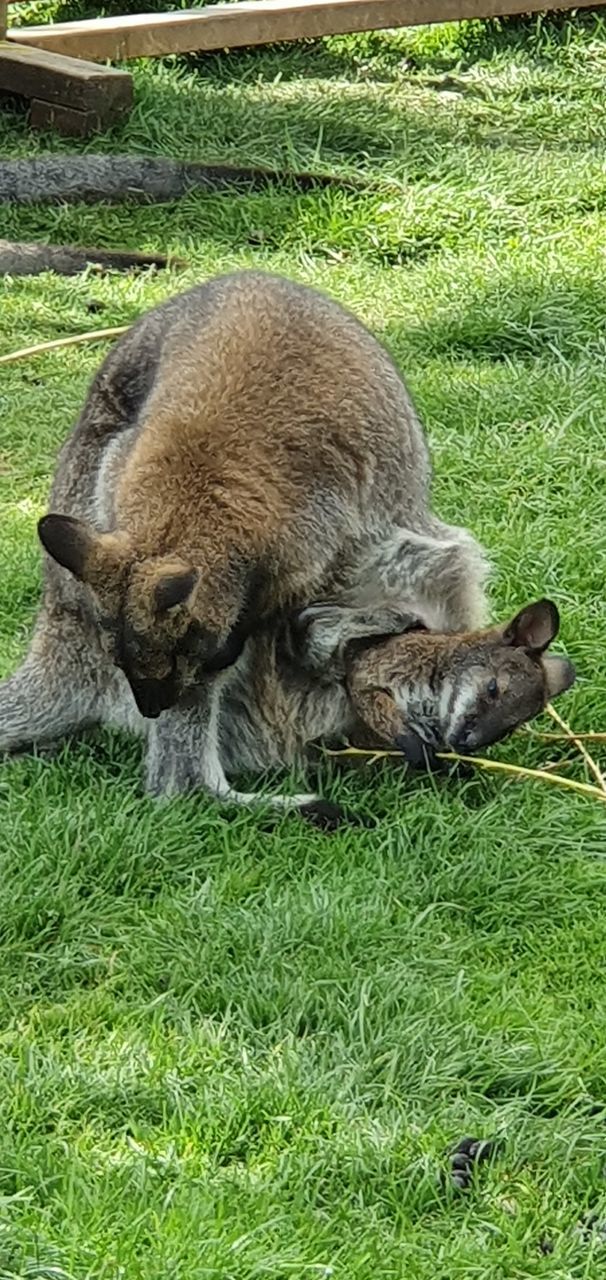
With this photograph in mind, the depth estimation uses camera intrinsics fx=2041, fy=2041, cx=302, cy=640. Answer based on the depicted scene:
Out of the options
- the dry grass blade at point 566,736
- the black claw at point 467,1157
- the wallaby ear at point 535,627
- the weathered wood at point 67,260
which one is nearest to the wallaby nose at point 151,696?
the wallaby ear at point 535,627

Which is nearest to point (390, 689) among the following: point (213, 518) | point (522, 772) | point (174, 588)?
point (522, 772)

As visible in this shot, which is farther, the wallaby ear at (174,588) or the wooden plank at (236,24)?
the wooden plank at (236,24)

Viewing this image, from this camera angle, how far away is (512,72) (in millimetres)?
→ 11383

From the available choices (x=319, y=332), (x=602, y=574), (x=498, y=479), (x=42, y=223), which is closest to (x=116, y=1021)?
(x=319, y=332)

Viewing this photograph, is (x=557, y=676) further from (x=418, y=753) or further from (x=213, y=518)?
(x=213, y=518)

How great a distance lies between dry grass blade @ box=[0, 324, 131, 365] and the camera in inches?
307

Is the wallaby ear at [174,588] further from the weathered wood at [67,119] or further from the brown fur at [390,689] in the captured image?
the weathered wood at [67,119]

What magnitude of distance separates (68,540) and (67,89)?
18.8 ft

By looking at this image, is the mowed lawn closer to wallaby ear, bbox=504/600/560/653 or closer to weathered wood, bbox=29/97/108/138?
wallaby ear, bbox=504/600/560/653

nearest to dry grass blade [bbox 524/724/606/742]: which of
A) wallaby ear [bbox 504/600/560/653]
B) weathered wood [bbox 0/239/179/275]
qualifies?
wallaby ear [bbox 504/600/560/653]

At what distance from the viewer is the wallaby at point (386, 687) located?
5.00m

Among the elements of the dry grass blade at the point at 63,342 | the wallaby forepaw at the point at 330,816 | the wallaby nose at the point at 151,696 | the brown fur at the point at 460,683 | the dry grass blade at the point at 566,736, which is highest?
the wallaby nose at the point at 151,696

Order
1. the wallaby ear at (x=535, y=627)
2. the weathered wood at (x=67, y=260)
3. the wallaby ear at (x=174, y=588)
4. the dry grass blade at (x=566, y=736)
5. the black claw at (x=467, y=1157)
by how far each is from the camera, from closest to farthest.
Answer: the black claw at (x=467, y=1157)
the wallaby ear at (x=174, y=588)
the wallaby ear at (x=535, y=627)
the dry grass blade at (x=566, y=736)
the weathered wood at (x=67, y=260)

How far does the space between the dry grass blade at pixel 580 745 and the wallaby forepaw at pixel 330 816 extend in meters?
0.60
